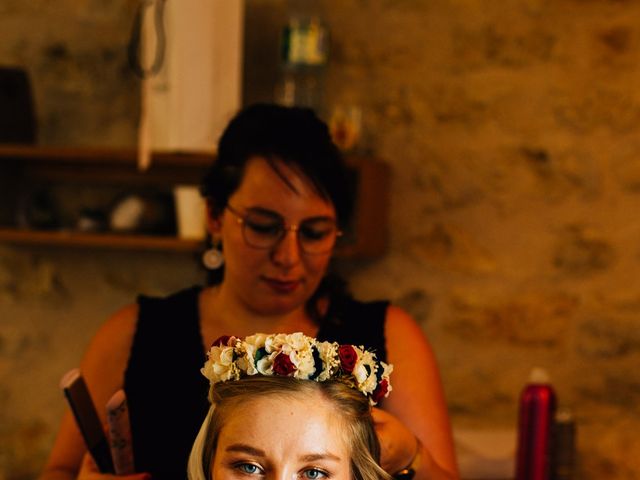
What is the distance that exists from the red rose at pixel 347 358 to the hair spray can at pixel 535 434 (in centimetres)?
130

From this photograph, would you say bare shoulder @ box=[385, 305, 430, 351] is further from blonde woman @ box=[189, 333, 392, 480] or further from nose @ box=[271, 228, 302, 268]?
blonde woman @ box=[189, 333, 392, 480]

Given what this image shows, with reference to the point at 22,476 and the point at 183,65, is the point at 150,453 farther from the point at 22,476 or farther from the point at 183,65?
the point at 22,476

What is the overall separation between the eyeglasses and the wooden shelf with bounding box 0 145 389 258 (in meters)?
0.90

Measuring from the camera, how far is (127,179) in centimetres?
290

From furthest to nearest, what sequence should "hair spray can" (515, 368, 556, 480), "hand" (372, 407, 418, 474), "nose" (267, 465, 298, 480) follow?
1. "hair spray can" (515, 368, 556, 480)
2. "hand" (372, 407, 418, 474)
3. "nose" (267, 465, 298, 480)

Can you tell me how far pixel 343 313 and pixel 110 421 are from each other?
0.54m

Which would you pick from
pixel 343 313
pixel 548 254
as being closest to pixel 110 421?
pixel 343 313

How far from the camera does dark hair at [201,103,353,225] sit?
5.32ft

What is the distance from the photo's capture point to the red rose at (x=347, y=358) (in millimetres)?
1107

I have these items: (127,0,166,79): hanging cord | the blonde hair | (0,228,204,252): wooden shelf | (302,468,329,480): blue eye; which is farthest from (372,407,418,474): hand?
(127,0,166,79): hanging cord

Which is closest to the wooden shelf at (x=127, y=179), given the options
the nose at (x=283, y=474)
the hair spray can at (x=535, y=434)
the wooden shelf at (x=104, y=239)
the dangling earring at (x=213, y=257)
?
the wooden shelf at (x=104, y=239)

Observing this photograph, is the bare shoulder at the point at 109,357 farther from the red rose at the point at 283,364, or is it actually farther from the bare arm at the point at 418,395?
the red rose at the point at 283,364

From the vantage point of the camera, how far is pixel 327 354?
111cm

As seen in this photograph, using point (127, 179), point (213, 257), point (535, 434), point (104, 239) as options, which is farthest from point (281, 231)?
point (127, 179)
